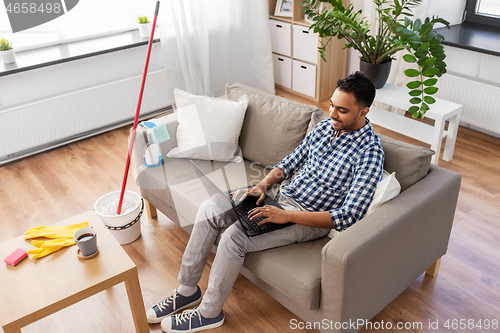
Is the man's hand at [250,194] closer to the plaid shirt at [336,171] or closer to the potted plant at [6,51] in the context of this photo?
the plaid shirt at [336,171]

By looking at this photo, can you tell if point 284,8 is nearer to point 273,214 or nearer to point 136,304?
point 273,214

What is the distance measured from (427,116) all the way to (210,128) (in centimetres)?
155

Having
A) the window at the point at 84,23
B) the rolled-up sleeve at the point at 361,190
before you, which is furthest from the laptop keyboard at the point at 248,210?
the window at the point at 84,23

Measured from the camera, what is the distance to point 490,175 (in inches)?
112

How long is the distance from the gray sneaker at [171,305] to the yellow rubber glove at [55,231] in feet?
1.56

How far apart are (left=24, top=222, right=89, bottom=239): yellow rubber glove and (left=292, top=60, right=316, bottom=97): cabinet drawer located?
2769 mm

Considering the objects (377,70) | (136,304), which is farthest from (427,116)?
(136,304)

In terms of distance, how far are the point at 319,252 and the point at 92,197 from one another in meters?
1.73

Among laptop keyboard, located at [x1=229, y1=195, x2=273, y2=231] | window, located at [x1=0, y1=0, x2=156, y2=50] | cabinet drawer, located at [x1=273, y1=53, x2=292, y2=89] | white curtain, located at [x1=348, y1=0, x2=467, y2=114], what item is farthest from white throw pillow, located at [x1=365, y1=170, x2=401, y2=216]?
window, located at [x1=0, y1=0, x2=156, y2=50]

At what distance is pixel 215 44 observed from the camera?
4.00 meters

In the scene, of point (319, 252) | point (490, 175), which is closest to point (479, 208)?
point (490, 175)

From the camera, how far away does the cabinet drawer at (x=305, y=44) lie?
389 cm

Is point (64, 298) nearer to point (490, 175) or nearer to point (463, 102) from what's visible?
point (490, 175)

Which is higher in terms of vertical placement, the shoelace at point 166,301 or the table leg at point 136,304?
the table leg at point 136,304
